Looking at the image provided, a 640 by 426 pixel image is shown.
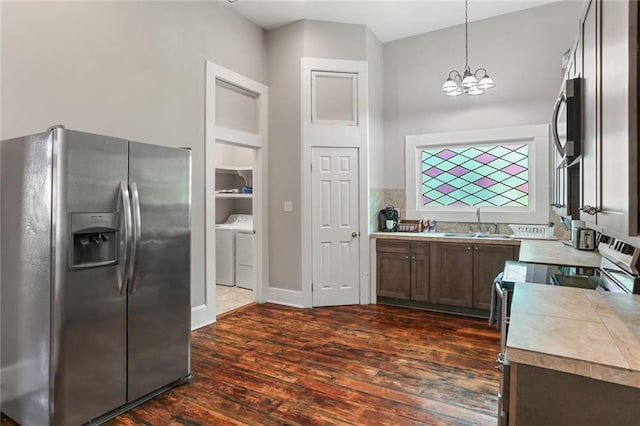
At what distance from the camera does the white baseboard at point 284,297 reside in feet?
14.6

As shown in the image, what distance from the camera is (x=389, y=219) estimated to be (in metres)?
4.76

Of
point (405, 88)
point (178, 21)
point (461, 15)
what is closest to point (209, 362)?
point (178, 21)

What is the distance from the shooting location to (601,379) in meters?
0.82

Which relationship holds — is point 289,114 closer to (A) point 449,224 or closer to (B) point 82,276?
(A) point 449,224

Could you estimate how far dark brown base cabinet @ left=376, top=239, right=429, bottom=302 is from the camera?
14.1 ft

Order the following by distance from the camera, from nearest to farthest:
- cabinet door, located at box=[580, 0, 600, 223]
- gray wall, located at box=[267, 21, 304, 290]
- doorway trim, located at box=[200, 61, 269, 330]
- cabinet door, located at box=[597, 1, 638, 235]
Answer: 1. cabinet door, located at box=[597, 1, 638, 235]
2. cabinet door, located at box=[580, 0, 600, 223]
3. doorway trim, located at box=[200, 61, 269, 330]
4. gray wall, located at box=[267, 21, 304, 290]

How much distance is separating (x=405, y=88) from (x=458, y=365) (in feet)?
11.8

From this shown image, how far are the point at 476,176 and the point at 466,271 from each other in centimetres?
130

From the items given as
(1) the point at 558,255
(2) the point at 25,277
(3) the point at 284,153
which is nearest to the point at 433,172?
(3) the point at 284,153

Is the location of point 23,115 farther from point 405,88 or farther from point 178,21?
point 405,88

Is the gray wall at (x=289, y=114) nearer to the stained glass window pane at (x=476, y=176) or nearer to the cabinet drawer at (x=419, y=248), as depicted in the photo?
the stained glass window pane at (x=476, y=176)

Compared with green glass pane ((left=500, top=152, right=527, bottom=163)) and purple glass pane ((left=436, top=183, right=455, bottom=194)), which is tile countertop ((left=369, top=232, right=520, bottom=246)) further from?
green glass pane ((left=500, top=152, right=527, bottom=163))

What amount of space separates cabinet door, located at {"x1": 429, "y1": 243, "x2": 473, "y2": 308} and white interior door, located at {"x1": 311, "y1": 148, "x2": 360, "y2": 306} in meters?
0.93

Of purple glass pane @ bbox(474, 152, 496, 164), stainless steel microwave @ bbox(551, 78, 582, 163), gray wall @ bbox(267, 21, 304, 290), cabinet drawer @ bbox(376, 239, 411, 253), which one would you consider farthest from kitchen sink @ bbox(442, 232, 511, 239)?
stainless steel microwave @ bbox(551, 78, 582, 163)
